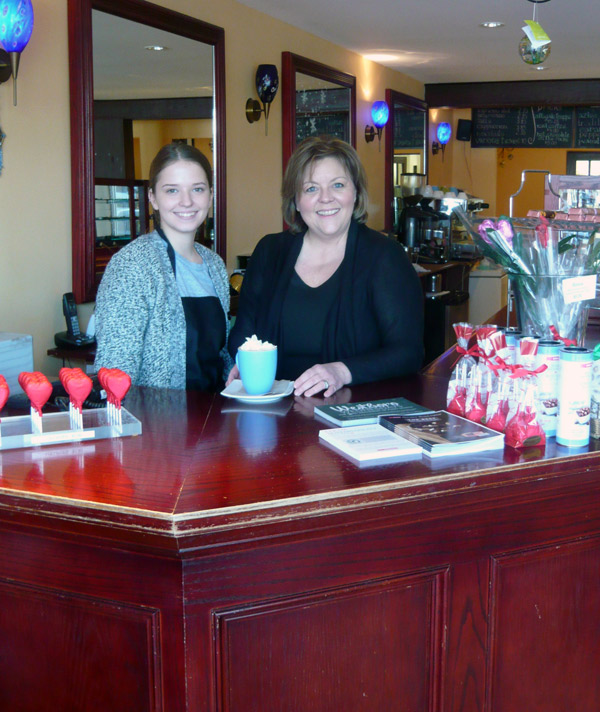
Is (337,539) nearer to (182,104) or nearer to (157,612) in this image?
(157,612)

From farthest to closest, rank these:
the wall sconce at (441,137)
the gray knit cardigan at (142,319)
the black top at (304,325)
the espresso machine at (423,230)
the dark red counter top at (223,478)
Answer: the wall sconce at (441,137), the espresso machine at (423,230), the black top at (304,325), the gray knit cardigan at (142,319), the dark red counter top at (223,478)

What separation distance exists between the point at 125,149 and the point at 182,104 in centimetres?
62

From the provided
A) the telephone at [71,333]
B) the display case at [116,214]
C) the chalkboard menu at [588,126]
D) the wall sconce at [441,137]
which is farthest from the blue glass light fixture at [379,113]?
the telephone at [71,333]

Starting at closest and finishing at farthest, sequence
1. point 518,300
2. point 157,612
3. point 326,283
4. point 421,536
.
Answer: point 157,612 → point 421,536 → point 518,300 → point 326,283

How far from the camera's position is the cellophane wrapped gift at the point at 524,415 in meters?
1.52

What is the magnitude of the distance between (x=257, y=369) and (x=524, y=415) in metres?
0.63

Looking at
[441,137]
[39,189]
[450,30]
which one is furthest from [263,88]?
[441,137]

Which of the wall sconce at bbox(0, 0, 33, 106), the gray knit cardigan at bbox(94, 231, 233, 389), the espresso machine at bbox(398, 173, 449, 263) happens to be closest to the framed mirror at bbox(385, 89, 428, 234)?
the espresso machine at bbox(398, 173, 449, 263)

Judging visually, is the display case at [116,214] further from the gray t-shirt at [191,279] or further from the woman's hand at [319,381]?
the woman's hand at [319,381]

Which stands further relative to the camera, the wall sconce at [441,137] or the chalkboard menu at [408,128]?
the wall sconce at [441,137]

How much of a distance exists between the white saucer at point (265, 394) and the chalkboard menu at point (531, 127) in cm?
812

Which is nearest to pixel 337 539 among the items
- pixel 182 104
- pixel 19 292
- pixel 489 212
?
pixel 19 292

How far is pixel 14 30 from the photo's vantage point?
2996mm

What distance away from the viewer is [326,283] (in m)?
2.42
